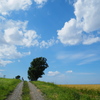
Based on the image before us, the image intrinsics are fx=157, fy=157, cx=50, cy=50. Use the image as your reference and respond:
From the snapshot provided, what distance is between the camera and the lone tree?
78875 millimetres

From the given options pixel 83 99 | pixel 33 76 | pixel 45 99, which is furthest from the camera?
pixel 33 76

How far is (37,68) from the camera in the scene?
259 ft

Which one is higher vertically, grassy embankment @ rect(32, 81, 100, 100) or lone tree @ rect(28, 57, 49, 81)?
lone tree @ rect(28, 57, 49, 81)

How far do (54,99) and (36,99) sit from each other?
5.67ft

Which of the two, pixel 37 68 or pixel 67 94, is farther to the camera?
pixel 37 68

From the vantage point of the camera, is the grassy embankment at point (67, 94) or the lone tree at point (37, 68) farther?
the lone tree at point (37, 68)

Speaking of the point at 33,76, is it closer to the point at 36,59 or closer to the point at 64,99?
the point at 36,59

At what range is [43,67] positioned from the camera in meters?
80.2

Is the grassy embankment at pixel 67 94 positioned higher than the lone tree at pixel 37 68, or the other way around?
the lone tree at pixel 37 68

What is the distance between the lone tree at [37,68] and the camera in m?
78.9

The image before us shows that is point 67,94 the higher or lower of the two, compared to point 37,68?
lower

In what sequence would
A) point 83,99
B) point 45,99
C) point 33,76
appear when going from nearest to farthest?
1. point 83,99
2. point 45,99
3. point 33,76

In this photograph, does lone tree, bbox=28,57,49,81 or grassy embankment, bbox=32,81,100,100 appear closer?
grassy embankment, bbox=32,81,100,100

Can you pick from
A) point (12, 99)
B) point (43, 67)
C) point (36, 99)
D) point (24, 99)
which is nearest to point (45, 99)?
point (36, 99)
